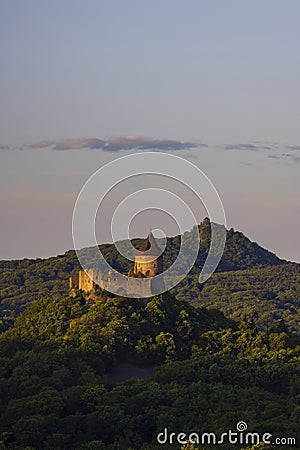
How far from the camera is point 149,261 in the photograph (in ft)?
215

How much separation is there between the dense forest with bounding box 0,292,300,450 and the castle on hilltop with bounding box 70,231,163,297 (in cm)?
85

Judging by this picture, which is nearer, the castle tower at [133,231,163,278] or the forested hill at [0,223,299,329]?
the castle tower at [133,231,163,278]

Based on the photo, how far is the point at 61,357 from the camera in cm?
5753

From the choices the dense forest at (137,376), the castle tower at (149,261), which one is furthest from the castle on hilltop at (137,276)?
the dense forest at (137,376)

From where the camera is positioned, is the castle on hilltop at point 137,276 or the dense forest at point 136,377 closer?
the dense forest at point 136,377

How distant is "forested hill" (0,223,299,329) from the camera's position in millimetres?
124144

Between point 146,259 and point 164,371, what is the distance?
1181 cm

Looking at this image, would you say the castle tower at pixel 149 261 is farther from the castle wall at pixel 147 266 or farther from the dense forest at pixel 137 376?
the dense forest at pixel 137 376

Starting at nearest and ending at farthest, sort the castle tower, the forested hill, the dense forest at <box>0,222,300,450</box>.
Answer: the dense forest at <box>0,222,300,450</box> < the castle tower < the forested hill

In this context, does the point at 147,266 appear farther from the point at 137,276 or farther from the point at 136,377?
the point at 136,377

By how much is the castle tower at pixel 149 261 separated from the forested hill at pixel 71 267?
144 ft

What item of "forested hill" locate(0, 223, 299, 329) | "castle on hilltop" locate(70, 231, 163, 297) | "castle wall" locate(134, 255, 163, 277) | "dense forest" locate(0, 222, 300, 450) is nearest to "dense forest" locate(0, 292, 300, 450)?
"dense forest" locate(0, 222, 300, 450)

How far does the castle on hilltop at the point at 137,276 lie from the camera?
64562 millimetres

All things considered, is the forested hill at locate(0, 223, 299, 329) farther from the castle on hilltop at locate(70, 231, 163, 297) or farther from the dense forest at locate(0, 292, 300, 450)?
the dense forest at locate(0, 292, 300, 450)
